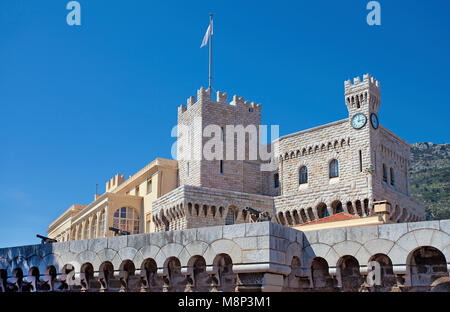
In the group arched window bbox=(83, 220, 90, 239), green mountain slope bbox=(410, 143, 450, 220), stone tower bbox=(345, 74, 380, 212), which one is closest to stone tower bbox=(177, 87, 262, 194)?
stone tower bbox=(345, 74, 380, 212)

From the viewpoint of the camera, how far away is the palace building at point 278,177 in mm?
41469

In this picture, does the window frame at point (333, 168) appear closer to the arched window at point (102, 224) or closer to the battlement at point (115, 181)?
the arched window at point (102, 224)

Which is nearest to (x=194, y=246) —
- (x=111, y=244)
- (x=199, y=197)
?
(x=111, y=244)

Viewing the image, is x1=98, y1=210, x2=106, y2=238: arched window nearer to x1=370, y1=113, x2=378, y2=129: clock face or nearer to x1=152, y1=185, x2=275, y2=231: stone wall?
x1=152, y1=185, x2=275, y2=231: stone wall

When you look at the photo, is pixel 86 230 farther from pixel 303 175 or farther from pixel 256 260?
pixel 256 260

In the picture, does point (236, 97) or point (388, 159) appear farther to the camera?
point (236, 97)

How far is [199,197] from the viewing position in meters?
42.2

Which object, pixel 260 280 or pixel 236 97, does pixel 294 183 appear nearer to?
pixel 236 97

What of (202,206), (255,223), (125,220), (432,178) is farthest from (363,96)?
(432,178)

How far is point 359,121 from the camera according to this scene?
41906mm

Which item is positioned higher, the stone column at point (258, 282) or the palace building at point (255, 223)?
the palace building at point (255, 223)

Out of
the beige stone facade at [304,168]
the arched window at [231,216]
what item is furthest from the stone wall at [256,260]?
the arched window at [231,216]

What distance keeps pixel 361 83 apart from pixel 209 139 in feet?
41.0
